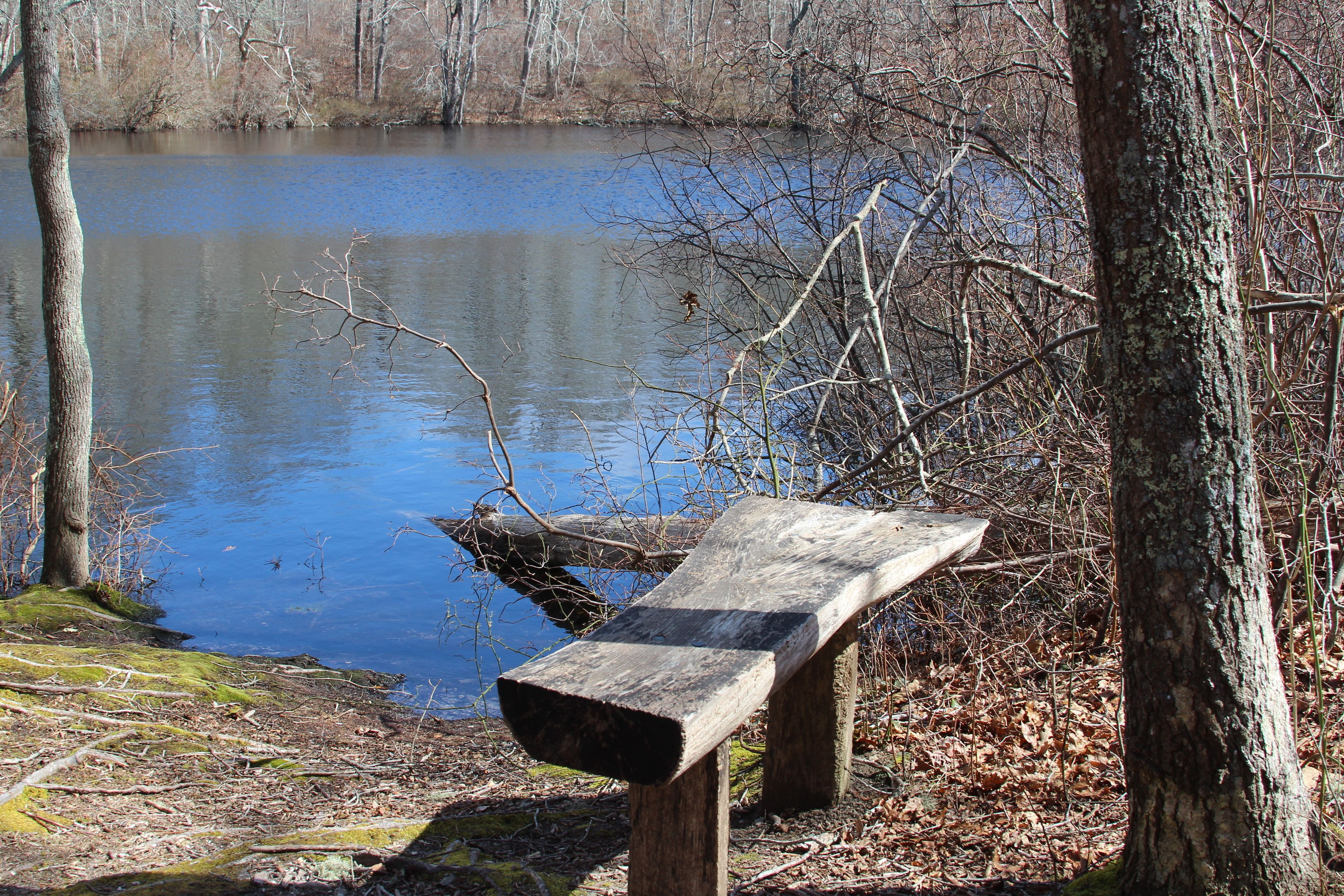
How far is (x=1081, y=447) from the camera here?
14.7 feet

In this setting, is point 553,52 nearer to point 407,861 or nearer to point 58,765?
point 58,765

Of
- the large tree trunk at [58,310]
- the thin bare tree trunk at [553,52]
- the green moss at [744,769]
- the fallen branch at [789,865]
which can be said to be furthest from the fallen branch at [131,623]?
the thin bare tree trunk at [553,52]

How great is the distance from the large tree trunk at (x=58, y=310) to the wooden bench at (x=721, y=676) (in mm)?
5200

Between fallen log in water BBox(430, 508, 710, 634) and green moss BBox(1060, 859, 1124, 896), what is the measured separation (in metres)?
2.62

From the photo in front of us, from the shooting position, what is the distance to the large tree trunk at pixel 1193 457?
7.60ft

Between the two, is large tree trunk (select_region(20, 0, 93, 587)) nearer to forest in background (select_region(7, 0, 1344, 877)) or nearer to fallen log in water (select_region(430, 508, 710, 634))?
fallen log in water (select_region(430, 508, 710, 634))

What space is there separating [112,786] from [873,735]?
266cm

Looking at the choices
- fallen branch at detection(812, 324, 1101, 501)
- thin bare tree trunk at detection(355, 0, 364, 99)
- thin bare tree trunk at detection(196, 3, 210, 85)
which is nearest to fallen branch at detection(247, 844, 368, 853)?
fallen branch at detection(812, 324, 1101, 501)

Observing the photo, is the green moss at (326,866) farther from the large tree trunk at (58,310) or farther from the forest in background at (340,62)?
the forest in background at (340,62)

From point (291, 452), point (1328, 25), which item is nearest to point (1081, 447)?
point (1328, 25)

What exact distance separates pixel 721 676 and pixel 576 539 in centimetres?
314

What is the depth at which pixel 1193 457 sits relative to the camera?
233 cm

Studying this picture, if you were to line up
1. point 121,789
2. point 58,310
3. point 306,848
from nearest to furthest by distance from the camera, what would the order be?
point 306,848, point 121,789, point 58,310

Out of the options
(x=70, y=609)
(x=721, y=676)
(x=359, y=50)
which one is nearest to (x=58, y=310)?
(x=70, y=609)
